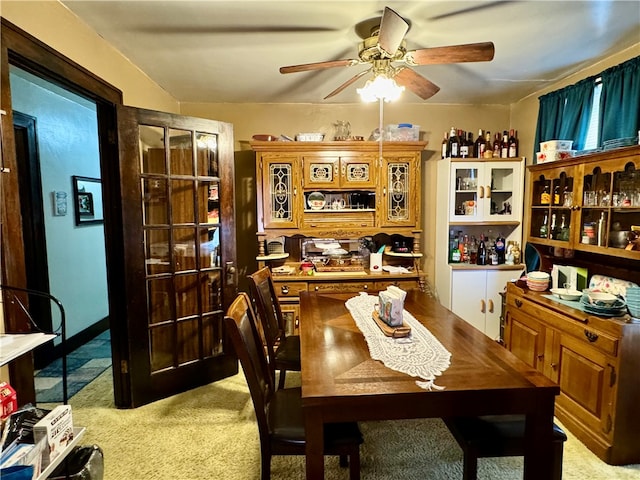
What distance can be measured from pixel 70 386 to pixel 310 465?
8.12 feet

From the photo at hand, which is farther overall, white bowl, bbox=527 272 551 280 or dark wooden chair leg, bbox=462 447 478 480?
white bowl, bbox=527 272 551 280

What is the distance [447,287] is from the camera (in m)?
3.56

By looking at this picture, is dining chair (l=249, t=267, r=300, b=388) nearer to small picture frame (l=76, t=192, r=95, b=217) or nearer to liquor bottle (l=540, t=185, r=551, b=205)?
liquor bottle (l=540, t=185, r=551, b=205)

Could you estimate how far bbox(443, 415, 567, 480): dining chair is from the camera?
149cm

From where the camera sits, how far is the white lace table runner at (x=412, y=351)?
1474mm

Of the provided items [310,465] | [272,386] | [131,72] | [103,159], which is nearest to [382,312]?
[272,386]

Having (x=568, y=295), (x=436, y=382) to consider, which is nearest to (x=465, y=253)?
(x=568, y=295)

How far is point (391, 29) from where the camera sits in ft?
5.30

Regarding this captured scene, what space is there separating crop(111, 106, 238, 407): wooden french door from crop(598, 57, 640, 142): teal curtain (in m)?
2.77

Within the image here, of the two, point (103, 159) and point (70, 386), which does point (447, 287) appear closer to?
point (103, 159)

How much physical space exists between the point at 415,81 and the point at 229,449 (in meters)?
2.45

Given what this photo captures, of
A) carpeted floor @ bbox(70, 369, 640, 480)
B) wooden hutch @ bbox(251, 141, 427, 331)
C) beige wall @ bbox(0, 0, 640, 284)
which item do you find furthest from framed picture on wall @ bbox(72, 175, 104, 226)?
carpeted floor @ bbox(70, 369, 640, 480)

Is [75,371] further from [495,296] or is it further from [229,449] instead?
[495,296]

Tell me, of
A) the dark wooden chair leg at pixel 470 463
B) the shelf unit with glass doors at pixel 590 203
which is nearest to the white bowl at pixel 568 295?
the shelf unit with glass doors at pixel 590 203
